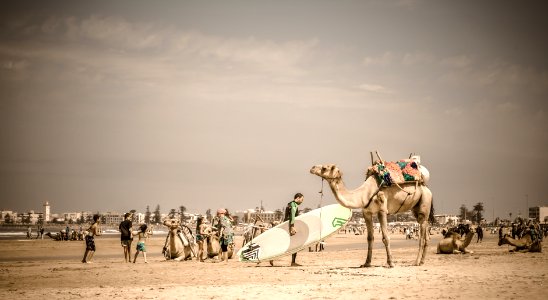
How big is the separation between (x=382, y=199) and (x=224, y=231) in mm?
8426

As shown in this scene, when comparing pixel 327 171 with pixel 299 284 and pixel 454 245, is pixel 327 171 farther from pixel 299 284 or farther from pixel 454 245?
pixel 454 245

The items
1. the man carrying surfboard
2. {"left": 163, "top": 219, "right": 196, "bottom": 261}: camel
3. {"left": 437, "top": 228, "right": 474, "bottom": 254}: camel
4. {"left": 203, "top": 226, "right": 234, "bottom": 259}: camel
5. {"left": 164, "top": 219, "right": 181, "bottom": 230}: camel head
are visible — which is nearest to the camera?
the man carrying surfboard

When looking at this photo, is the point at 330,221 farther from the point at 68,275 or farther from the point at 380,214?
the point at 68,275

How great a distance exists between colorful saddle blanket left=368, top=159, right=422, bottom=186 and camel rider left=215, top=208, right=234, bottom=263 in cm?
Result: 761

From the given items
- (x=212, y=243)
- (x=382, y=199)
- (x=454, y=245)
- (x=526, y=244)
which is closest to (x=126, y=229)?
(x=212, y=243)

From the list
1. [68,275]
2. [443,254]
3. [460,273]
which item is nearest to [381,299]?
[460,273]

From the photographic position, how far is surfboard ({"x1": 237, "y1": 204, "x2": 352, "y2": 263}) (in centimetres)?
1869

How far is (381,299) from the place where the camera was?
10469 mm

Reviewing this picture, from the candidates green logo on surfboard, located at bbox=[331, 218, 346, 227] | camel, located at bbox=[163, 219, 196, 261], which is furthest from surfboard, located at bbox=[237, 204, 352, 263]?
camel, located at bbox=[163, 219, 196, 261]

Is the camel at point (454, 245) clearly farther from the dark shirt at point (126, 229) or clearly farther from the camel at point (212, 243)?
the dark shirt at point (126, 229)

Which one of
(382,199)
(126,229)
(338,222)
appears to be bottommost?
(126,229)

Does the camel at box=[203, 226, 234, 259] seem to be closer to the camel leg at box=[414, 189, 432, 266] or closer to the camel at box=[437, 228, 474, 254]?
the camel leg at box=[414, 189, 432, 266]

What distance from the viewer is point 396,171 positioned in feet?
55.0

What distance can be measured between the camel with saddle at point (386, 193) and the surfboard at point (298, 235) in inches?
91.2
